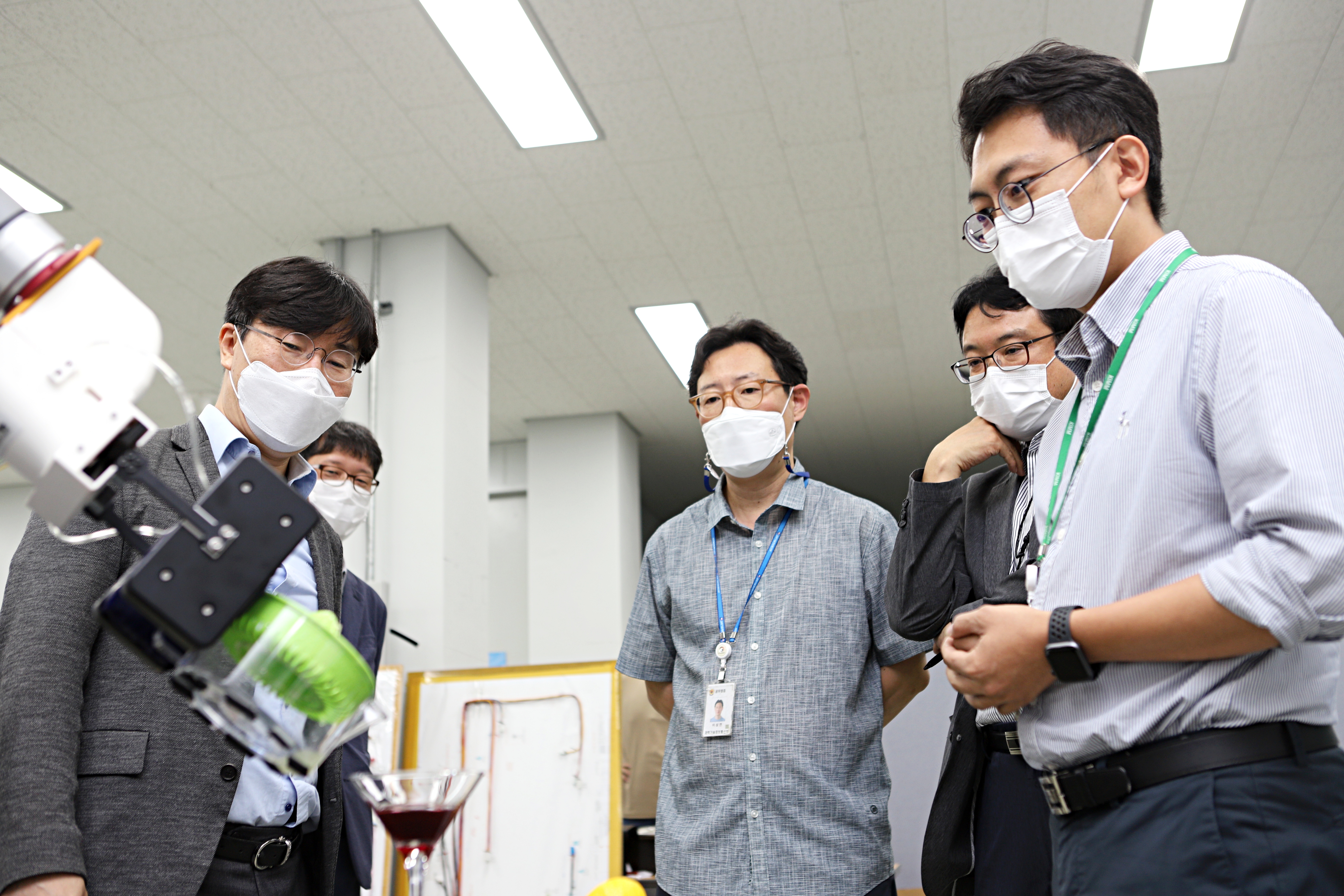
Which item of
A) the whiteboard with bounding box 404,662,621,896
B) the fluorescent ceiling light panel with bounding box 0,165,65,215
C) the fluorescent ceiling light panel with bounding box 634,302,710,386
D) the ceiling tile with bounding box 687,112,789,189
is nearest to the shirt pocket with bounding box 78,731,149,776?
the whiteboard with bounding box 404,662,621,896

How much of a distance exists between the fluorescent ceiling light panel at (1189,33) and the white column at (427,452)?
342 centimetres

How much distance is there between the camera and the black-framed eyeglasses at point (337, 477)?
327 centimetres

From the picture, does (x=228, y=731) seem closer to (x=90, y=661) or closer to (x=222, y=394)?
(x=90, y=661)

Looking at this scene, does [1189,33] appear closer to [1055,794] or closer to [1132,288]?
[1132,288]

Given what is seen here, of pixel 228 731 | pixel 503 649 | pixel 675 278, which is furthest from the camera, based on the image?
pixel 503 649

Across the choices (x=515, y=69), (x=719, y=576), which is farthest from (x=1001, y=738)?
(x=515, y=69)

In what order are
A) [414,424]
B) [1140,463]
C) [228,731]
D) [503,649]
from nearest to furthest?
[228,731] < [1140,463] < [414,424] < [503,649]

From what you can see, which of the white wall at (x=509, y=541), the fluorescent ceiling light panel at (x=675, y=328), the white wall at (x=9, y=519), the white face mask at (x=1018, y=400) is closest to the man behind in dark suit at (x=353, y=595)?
the white face mask at (x=1018, y=400)

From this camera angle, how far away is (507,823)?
4016 mm

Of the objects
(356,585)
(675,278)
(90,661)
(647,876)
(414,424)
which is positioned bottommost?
(647,876)

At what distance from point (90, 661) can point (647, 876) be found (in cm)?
283

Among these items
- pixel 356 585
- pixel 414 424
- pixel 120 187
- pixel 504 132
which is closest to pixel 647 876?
pixel 356 585

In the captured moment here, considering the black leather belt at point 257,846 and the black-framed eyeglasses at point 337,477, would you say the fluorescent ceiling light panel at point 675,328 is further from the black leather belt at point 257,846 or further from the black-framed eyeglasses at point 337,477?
the black leather belt at point 257,846

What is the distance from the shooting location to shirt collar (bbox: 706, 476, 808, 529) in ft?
6.80
